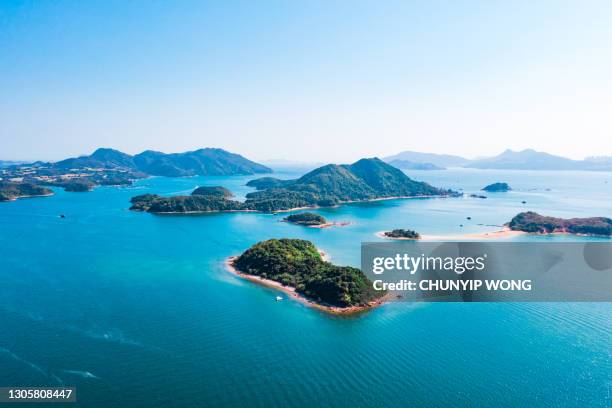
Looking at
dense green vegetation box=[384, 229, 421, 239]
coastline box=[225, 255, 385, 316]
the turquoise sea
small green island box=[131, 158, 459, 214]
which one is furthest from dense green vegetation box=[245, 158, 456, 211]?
the turquoise sea

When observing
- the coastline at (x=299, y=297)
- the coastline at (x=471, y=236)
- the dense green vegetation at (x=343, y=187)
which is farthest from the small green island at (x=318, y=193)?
the coastline at (x=299, y=297)

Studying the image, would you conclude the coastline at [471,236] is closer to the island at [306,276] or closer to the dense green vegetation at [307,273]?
the dense green vegetation at [307,273]

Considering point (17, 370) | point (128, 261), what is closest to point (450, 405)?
point (17, 370)

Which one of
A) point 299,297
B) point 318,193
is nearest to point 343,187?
point 318,193

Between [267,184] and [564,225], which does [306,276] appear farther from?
[267,184]

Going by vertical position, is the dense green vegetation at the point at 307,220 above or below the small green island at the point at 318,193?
below

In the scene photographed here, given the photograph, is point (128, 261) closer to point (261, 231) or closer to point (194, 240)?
point (194, 240)

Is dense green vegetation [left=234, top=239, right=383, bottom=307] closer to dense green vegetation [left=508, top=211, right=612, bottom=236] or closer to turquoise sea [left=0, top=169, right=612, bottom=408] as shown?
turquoise sea [left=0, top=169, right=612, bottom=408]
